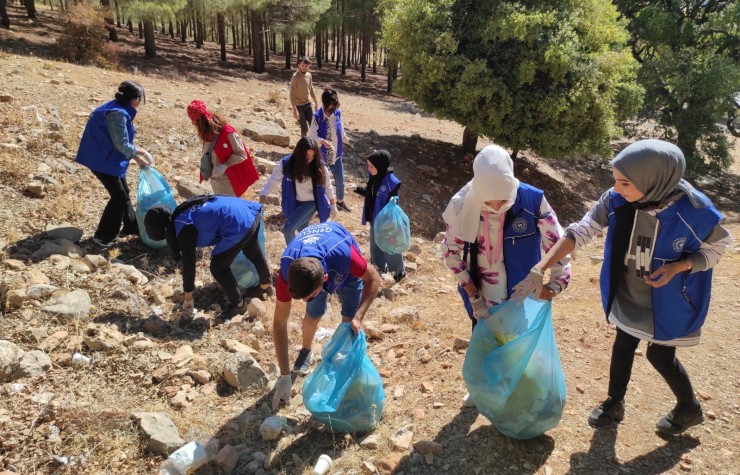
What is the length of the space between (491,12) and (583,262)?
16.4 feet

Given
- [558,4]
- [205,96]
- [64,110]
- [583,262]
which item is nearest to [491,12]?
[558,4]

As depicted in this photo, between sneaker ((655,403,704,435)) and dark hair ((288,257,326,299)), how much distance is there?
1.89 meters

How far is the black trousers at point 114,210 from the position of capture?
468 centimetres

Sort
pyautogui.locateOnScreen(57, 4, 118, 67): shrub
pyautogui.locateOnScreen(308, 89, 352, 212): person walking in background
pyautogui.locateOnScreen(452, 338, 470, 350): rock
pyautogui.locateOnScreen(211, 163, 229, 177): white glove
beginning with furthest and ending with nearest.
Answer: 1. pyautogui.locateOnScreen(57, 4, 118, 67): shrub
2. pyautogui.locateOnScreen(308, 89, 352, 212): person walking in background
3. pyautogui.locateOnScreen(211, 163, 229, 177): white glove
4. pyautogui.locateOnScreen(452, 338, 470, 350): rock

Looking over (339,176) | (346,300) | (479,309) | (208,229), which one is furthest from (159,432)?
(339,176)

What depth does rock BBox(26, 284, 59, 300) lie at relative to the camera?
3.81 metres

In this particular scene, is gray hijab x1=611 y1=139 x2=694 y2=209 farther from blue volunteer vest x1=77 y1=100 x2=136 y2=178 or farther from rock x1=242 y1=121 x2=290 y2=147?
rock x1=242 y1=121 x2=290 y2=147

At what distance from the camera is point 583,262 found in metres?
6.76

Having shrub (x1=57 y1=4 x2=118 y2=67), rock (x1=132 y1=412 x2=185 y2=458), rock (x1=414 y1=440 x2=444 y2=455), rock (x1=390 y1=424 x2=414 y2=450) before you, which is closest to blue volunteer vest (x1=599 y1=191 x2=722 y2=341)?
rock (x1=414 y1=440 x2=444 y2=455)

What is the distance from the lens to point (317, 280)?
2.47m

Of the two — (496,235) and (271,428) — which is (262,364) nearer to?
(271,428)

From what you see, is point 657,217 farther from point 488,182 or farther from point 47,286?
point 47,286

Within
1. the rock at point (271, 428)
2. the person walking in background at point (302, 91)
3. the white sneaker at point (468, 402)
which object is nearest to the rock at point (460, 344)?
the white sneaker at point (468, 402)

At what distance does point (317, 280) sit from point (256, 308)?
1903 mm
